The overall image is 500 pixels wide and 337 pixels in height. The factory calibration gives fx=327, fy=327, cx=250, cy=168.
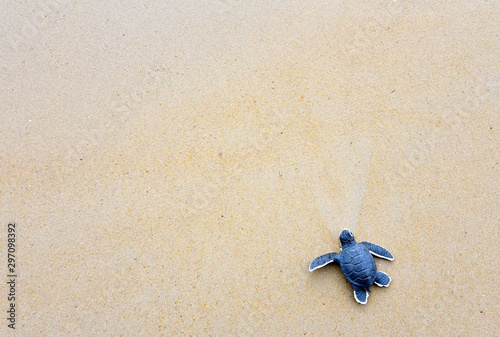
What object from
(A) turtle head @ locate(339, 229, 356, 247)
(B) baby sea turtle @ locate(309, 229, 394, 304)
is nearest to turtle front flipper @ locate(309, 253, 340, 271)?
(B) baby sea turtle @ locate(309, 229, 394, 304)

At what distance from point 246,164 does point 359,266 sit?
1160 millimetres

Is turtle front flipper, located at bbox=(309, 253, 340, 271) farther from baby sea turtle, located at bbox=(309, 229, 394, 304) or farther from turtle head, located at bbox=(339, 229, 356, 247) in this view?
turtle head, located at bbox=(339, 229, 356, 247)

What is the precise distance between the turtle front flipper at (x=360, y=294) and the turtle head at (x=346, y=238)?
0.99ft

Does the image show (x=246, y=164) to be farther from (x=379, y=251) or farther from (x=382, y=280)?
(x=382, y=280)

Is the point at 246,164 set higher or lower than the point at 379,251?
higher

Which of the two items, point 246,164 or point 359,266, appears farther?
point 246,164

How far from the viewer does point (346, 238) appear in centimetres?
243

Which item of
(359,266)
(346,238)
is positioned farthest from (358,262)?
(346,238)

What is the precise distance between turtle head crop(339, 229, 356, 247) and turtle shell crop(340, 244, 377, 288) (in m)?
0.05

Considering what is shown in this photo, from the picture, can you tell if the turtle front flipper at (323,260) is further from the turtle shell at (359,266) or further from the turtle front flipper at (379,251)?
the turtle front flipper at (379,251)

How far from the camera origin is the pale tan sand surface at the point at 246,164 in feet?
8.05

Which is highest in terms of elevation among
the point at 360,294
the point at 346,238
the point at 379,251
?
the point at 346,238

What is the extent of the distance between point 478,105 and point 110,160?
10.4ft

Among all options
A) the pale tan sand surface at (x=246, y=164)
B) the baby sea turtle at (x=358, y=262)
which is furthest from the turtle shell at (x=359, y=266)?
the pale tan sand surface at (x=246, y=164)
